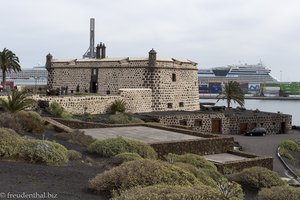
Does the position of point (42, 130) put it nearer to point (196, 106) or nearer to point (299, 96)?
point (196, 106)

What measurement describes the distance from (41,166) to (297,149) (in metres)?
23.6

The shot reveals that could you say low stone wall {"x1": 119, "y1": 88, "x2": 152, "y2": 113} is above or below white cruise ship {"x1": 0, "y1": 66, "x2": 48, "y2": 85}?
below

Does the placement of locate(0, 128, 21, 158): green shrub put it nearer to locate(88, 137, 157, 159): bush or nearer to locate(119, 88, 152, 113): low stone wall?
locate(88, 137, 157, 159): bush

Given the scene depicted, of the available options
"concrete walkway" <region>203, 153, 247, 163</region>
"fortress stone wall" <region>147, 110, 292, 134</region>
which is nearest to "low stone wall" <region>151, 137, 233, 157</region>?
"concrete walkway" <region>203, 153, 247, 163</region>

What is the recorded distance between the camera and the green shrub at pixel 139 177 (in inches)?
309

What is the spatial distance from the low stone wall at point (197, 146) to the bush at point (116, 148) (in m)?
1.68

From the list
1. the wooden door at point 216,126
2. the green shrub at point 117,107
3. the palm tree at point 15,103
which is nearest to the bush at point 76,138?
the palm tree at point 15,103

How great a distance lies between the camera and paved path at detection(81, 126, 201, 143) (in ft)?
59.7

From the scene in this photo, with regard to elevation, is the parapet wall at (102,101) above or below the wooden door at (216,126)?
above

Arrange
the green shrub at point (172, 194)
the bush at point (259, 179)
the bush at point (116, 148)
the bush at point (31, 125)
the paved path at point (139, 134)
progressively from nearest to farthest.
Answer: the green shrub at point (172, 194) < the bush at point (259, 179) < the bush at point (116, 148) < the bush at point (31, 125) < the paved path at point (139, 134)

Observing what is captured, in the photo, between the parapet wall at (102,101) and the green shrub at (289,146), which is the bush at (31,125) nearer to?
the parapet wall at (102,101)

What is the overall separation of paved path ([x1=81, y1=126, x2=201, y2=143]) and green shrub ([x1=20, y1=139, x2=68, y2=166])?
6631 millimetres

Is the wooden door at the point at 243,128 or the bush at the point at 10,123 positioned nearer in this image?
the bush at the point at 10,123

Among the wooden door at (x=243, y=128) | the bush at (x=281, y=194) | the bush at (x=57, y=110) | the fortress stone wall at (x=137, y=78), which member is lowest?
the wooden door at (x=243, y=128)
